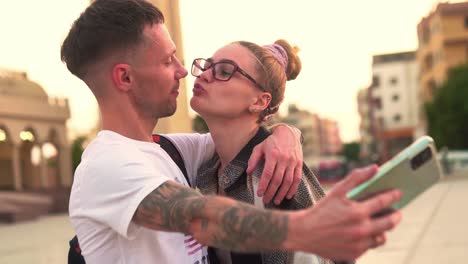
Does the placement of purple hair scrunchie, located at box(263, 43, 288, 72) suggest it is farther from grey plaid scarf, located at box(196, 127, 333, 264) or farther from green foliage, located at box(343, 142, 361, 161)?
green foliage, located at box(343, 142, 361, 161)

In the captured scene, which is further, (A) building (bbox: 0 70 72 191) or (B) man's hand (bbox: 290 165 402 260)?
(A) building (bbox: 0 70 72 191)

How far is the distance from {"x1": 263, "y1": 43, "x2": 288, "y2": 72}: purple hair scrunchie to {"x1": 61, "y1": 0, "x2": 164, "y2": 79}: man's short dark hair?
55 cm

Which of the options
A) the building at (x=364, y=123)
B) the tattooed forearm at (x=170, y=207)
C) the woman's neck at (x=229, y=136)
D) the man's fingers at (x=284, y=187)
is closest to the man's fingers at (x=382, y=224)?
the tattooed forearm at (x=170, y=207)

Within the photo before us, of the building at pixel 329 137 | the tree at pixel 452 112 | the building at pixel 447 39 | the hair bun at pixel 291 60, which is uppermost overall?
the hair bun at pixel 291 60

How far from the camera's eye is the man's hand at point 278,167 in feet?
5.73

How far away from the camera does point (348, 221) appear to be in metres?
1.08

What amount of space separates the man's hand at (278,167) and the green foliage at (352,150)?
103 m

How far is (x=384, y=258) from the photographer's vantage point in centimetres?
612

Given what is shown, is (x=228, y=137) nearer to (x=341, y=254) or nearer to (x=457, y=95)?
(x=341, y=254)

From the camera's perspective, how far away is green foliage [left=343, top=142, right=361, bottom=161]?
104000 mm

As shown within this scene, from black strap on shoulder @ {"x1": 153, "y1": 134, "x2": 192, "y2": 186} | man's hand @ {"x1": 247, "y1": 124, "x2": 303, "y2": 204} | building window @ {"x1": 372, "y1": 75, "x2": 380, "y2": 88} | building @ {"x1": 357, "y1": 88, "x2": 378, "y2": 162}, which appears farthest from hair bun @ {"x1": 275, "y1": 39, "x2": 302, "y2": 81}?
building @ {"x1": 357, "y1": 88, "x2": 378, "y2": 162}

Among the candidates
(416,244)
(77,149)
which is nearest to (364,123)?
(77,149)

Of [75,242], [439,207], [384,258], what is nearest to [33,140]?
[439,207]

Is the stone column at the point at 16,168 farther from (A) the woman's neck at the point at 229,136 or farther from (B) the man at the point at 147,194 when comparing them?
(B) the man at the point at 147,194
